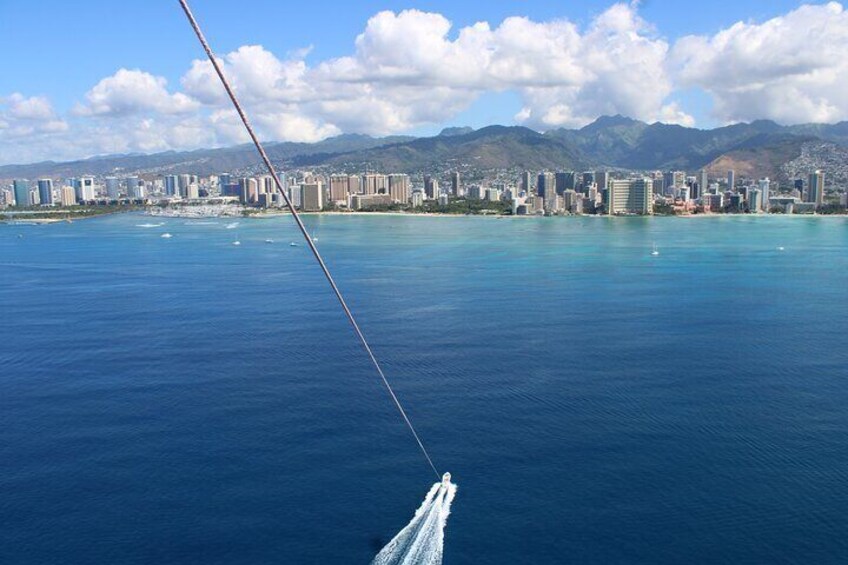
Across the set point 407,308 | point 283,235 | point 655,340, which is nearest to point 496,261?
point 407,308

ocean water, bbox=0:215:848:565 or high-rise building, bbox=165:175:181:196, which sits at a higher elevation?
high-rise building, bbox=165:175:181:196

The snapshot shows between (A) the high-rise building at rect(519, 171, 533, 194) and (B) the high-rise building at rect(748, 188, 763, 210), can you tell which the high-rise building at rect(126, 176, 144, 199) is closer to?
(A) the high-rise building at rect(519, 171, 533, 194)

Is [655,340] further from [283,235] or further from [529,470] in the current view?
[283,235]

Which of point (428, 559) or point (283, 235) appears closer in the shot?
point (428, 559)

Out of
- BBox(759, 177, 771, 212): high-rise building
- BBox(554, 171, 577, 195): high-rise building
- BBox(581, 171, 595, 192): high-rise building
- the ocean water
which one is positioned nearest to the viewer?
the ocean water

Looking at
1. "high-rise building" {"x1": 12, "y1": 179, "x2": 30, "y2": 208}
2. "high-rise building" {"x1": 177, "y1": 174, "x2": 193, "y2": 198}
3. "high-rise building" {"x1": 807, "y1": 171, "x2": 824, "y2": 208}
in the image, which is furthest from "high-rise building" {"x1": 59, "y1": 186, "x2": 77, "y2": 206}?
"high-rise building" {"x1": 807, "y1": 171, "x2": 824, "y2": 208}

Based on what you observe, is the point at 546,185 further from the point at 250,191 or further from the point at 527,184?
the point at 250,191

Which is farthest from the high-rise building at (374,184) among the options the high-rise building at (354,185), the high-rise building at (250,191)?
the high-rise building at (250,191)
